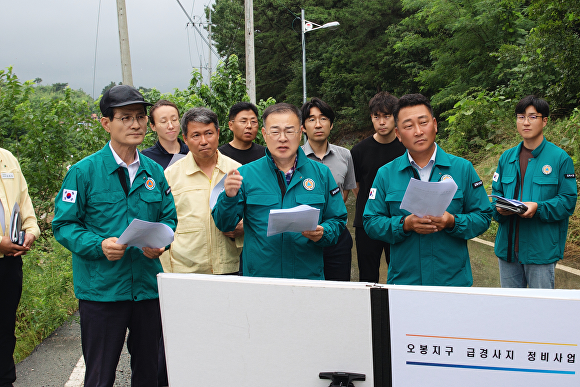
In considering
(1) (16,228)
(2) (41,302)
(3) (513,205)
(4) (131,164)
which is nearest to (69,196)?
(4) (131,164)

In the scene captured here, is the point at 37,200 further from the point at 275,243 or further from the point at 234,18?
the point at 234,18

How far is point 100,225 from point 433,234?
6.16 feet

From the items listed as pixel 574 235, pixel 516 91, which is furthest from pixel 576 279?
pixel 516 91

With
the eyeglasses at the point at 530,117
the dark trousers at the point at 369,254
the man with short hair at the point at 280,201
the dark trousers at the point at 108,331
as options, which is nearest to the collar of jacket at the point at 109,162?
the man with short hair at the point at 280,201

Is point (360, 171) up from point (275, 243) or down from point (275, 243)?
up

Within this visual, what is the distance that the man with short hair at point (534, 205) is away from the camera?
380 cm

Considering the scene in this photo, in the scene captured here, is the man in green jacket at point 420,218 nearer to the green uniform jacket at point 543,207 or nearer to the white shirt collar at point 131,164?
the green uniform jacket at point 543,207

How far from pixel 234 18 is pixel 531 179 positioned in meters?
41.7

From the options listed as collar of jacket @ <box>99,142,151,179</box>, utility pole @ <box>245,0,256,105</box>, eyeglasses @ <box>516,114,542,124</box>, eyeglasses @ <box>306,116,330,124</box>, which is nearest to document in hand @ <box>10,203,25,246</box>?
collar of jacket @ <box>99,142,151,179</box>

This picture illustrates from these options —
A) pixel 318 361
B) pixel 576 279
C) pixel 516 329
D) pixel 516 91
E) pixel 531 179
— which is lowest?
pixel 576 279

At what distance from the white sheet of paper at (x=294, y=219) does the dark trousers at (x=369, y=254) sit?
180cm

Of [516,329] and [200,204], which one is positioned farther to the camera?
[200,204]

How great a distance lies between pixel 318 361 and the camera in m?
1.75

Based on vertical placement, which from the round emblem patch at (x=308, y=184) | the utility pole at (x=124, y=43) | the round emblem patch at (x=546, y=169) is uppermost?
the utility pole at (x=124, y=43)
